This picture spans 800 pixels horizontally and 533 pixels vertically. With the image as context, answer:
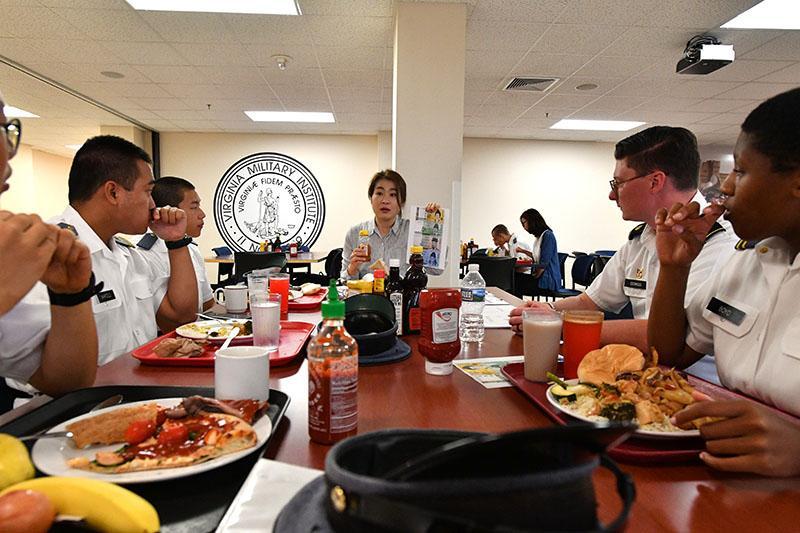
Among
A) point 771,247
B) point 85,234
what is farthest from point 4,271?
point 771,247

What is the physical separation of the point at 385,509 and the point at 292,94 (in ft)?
21.1

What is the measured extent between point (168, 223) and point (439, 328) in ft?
5.00

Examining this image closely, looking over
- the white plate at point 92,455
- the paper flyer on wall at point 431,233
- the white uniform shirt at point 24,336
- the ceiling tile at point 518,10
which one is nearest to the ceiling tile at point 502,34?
the ceiling tile at point 518,10

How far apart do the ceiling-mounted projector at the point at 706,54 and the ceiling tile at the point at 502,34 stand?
131cm

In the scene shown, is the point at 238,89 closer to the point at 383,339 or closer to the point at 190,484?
Answer: the point at 383,339

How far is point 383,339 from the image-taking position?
137cm

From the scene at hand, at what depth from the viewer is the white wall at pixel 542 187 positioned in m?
9.20

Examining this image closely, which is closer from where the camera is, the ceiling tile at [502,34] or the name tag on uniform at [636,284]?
the name tag on uniform at [636,284]

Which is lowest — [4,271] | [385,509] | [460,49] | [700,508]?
[700,508]

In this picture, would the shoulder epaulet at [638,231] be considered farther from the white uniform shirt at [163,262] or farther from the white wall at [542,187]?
the white wall at [542,187]

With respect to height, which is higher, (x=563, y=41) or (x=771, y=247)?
(x=563, y=41)

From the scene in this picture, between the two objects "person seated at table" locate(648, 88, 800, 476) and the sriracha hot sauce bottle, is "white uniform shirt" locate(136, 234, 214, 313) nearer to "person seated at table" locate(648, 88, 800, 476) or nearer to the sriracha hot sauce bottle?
the sriracha hot sauce bottle

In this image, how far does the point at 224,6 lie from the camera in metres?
3.69

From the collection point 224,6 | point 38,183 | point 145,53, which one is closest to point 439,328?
point 224,6
